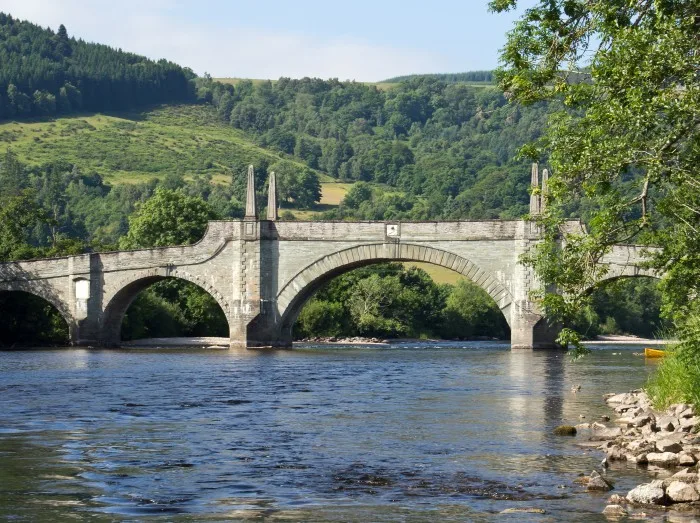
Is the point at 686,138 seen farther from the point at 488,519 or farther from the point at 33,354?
the point at 33,354

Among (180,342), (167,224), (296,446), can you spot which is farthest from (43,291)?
(296,446)

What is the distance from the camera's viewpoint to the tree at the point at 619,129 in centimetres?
1666

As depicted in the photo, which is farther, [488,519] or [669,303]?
[669,303]

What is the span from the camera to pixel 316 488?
626 inches

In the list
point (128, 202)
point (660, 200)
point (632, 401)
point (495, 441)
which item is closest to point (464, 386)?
point (632, 401)

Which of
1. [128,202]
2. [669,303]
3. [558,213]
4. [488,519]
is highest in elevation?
[128,202]

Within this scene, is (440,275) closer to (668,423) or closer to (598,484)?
(668,423)

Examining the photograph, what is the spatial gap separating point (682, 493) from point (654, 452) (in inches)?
125

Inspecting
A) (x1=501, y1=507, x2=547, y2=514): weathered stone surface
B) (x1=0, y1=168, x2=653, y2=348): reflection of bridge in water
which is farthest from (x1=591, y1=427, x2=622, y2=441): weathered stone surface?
(x1=0, y1=168, x2=653, y2=348): reflection of bridge in water

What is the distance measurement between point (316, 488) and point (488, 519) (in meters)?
2.80

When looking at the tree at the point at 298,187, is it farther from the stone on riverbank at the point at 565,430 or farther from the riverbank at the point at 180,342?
the stone on riverbank at the point at 565,430

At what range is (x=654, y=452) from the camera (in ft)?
57.8

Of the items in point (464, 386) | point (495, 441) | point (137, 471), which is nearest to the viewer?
point (137, 471)

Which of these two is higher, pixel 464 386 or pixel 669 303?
pixel 669 303
